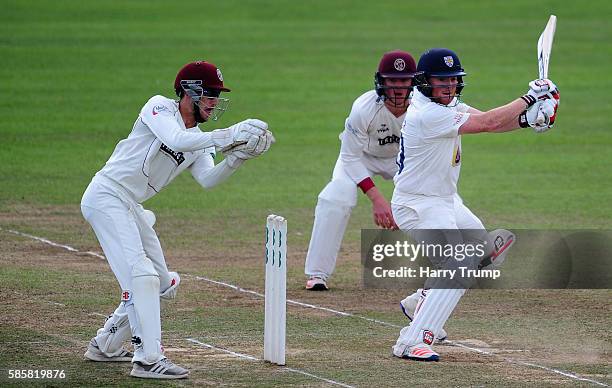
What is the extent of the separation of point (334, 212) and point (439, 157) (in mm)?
2840

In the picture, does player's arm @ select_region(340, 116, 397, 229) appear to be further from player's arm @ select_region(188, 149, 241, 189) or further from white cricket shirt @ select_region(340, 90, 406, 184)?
player's arm @ select_region(188, 149, 241, 189)

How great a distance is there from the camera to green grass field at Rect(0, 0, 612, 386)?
9.28 m

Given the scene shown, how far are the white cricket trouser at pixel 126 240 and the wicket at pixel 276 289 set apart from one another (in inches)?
30.3

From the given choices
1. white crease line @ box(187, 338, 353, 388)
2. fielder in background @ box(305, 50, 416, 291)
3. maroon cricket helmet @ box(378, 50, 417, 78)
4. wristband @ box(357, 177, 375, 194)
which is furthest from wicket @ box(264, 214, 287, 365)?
→ wristband @ box(357, 177, 375, 194)

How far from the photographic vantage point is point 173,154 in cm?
889

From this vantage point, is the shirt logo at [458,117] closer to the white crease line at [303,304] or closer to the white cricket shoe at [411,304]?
the white cricket shoe at [411,304]

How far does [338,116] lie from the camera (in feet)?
77.6

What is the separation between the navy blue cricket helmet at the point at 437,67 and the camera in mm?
9359

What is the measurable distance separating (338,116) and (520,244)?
33.3 ft

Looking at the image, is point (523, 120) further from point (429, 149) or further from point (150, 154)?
point (150, 154)

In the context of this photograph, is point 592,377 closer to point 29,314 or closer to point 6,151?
point 29,314

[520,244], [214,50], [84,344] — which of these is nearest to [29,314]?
[84,344]

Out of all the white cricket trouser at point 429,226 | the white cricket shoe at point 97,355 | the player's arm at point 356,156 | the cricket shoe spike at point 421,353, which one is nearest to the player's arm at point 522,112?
the white cricket trouser at point 429,226

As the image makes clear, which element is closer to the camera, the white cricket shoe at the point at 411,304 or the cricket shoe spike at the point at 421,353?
the cricket shoe spike at the point at 421,353
